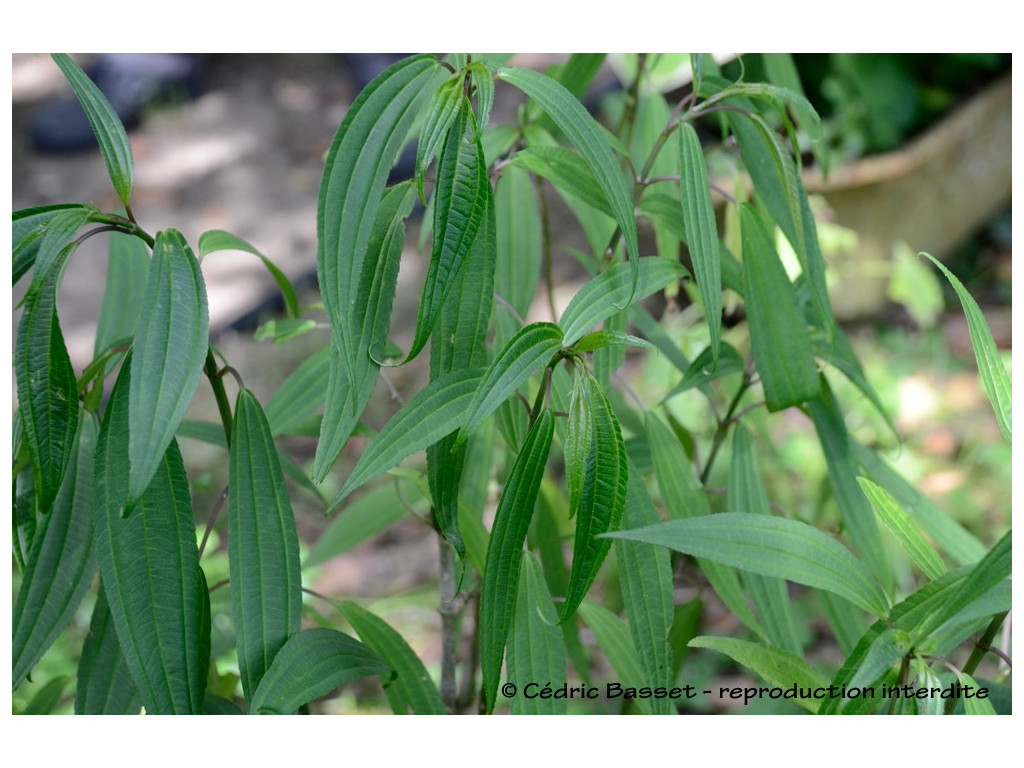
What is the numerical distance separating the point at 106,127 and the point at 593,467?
316mm

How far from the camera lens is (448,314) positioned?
516 mm

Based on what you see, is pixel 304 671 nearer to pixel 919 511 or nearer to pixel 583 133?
pixel 583 133

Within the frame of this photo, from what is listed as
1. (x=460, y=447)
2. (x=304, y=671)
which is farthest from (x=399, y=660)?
(x=460, y=447)

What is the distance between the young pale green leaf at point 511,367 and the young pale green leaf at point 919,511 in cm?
33

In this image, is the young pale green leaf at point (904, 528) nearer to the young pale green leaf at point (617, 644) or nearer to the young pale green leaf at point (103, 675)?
the young pale green leaf at point (617, 644)

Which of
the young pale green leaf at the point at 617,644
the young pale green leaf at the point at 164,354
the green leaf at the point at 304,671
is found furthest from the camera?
the young pale green leaf at the point at 617,644

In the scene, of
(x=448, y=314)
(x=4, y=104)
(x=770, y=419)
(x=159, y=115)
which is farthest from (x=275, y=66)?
(x=448, y=314)

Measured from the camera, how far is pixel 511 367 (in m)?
0.45

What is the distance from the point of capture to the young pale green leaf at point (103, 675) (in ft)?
1.99

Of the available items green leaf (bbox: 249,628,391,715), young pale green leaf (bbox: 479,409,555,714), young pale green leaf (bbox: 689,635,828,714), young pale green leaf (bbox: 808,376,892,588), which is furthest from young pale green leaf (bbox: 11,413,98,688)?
young pale green leaf (bbox: 808,376,892,588)

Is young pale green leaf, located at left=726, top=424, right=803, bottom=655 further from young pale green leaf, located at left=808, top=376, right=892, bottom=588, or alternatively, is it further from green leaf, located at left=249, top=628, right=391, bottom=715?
green leaf, located at left=249, top=628, right=391, bottom=715

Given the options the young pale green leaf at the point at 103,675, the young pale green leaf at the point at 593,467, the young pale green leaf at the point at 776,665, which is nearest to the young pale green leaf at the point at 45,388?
the young pale green leaf at the point at 103,675

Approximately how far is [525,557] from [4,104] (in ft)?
1.37
